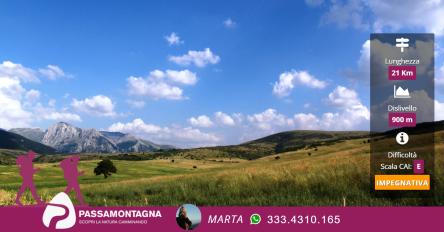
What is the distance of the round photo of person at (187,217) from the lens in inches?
369

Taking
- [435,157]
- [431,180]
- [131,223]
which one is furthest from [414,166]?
[131,223]

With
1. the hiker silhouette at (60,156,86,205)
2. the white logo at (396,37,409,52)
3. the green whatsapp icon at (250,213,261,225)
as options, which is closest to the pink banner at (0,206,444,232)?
the green whatsapp icon at (250,213,261,225)

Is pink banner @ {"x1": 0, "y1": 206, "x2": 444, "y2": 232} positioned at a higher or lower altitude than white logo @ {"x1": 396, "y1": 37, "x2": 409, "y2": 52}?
lower

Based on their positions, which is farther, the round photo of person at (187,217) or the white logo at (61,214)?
the white logo at (61,214)

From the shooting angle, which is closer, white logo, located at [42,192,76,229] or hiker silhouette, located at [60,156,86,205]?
white logo, located at [42,192,76,229]

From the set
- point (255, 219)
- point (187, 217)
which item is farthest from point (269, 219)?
point (187, 217)

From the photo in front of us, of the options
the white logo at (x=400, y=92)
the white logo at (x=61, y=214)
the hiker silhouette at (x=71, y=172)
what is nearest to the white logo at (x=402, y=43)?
the white logo at (x=400, y=92)

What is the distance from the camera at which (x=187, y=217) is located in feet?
30.8

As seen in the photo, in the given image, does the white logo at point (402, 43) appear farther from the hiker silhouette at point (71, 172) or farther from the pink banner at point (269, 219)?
the hiker silhouette at point (71, 172)

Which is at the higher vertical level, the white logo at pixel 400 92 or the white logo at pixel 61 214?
the white logo at pixel 400 92

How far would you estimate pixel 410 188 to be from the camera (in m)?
13.0

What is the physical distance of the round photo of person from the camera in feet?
30.8

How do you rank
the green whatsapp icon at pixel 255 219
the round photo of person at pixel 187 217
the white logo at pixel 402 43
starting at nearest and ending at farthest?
the round photo of person at pixel 187 217 < the green whatsapp icon at pixel 255 219 < the white logo at pixel 402 43

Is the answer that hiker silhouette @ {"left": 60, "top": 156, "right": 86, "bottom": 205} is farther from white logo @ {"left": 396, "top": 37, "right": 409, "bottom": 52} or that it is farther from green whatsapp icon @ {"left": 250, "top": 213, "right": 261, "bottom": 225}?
white logo @ {"left": 396, "top": 37, "right": 409, "bottom": 52}
